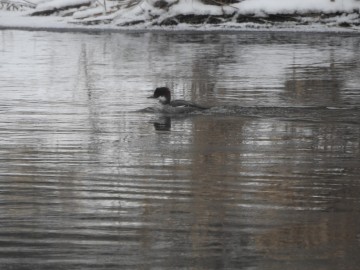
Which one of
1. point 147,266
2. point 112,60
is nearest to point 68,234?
point 147,266

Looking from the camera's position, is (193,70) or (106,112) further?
(193,70)

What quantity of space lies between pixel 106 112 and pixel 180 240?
271 inches

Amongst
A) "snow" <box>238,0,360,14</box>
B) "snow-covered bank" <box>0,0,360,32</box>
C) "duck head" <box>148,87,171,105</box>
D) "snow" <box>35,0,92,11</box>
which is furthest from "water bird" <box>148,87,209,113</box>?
"snow" <box>35,0,92,11</box>

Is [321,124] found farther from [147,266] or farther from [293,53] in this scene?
[293,53]

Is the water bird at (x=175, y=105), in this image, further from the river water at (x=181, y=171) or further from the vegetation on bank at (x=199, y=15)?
the vegetation on bank at (x=199, y=15)

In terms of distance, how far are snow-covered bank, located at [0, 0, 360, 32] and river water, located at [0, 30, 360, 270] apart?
14.0 meters

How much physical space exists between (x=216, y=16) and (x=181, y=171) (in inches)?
1000

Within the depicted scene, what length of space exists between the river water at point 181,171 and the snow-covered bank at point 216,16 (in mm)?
13993

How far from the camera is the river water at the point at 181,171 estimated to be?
267 inches

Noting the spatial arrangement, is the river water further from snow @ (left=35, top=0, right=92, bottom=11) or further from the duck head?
snow @ (left=35, top=0, right=92, bottom=11)

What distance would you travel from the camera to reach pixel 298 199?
8.23 meters

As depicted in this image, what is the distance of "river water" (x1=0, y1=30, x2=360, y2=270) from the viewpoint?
6789 mm

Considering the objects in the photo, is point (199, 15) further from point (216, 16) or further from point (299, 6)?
point (299, 6)

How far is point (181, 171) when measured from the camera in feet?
30.9
